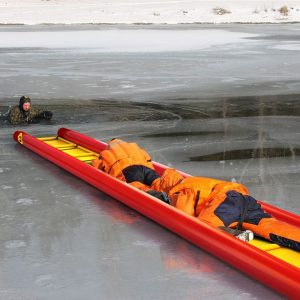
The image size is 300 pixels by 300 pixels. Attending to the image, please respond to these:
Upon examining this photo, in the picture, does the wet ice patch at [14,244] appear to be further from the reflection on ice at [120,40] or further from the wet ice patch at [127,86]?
the reflection on ice at [120,40]

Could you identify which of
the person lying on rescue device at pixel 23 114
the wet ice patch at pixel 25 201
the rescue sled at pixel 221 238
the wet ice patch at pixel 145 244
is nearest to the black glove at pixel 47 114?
the person lying on rescue device at pixel 23 114

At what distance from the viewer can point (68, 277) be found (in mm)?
3438

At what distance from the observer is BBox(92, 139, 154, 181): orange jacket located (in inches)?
202

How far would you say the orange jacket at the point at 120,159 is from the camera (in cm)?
513

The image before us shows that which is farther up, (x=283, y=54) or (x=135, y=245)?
(x=283, y=54)

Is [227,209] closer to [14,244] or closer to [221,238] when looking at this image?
[221,238]

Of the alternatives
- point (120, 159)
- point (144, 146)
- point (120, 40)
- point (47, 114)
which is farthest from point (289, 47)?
point (120, 159)

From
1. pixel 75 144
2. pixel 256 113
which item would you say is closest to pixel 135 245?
pixel 75 144

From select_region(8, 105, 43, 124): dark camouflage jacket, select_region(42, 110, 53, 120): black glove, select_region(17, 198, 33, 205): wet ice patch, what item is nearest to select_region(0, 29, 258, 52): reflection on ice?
select_region(42, 110, 53, 120): black glove

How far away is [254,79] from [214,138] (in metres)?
5.90

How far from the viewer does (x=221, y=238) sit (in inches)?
142

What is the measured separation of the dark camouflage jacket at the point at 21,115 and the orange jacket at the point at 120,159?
3.37 metres

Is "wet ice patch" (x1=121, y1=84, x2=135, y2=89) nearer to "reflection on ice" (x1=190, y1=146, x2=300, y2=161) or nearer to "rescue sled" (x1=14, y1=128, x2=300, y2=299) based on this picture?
"reflection on ice" (x1=190, y1=146, x2=300, y2=161)

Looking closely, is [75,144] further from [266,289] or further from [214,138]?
[266,289]
